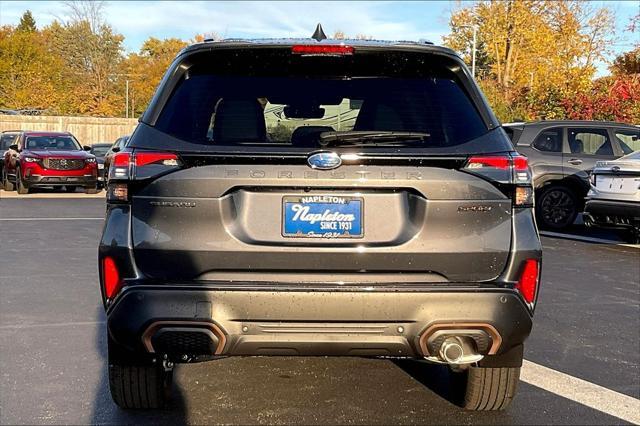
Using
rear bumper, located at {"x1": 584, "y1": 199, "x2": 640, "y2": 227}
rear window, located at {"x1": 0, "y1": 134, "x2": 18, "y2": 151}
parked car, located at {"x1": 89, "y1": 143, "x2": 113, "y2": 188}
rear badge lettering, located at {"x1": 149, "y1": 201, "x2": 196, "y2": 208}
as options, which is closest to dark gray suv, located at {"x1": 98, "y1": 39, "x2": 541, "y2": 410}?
rear badge lettering, located at {"x1": 149, "y1": 201, "x2": 196, "y2": 208}

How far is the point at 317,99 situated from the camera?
12.1ft

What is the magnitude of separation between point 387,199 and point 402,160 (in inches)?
7.1

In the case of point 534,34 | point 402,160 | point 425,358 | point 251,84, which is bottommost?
point 425,358

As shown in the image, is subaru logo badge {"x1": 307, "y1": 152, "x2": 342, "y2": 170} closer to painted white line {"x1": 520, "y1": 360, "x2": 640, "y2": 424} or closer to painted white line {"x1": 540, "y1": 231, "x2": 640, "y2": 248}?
painted white line {"x1": 520, "y1": 360, "x2": 640, "y2": 424}

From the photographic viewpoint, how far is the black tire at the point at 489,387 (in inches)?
158

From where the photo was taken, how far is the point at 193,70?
367cm

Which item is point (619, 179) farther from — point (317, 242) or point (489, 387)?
point (317, 242)

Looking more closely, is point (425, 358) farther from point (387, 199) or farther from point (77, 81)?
point (77, 81)

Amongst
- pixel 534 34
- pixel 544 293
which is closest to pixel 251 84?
pixel 544 293

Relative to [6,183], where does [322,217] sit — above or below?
above

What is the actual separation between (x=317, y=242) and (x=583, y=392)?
2.21m

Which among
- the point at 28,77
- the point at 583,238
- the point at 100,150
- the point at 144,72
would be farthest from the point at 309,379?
the point at 144,72

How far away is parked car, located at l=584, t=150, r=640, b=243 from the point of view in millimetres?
10852

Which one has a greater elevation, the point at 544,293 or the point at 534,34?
the point at 534,34
